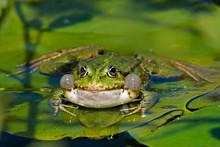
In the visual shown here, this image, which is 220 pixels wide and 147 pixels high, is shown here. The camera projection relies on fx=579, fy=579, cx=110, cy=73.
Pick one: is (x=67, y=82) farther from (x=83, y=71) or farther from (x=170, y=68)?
(x=170, y=68)

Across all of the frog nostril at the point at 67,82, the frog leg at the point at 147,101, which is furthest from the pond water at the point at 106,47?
the frog nostril at the point at 67,82

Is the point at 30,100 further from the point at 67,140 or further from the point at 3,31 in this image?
the point at 3,31

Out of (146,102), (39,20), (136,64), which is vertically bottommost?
(146,102)

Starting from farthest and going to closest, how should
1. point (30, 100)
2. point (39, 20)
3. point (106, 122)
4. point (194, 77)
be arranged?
1. point (39, 20)
2. point (194, 77)
3. point (30, 100)
4. point (106, 122)

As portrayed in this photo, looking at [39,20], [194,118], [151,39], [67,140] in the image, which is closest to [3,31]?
[39,20]

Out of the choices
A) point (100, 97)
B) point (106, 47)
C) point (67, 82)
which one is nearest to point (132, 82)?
point (100, 97)

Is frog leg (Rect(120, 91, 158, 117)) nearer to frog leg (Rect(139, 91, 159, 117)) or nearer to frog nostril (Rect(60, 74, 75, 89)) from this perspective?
frog leg (Rect(139, 91, 159, 117))

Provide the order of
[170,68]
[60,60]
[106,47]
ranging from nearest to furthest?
[170,68]
[60,60]
[106,47]
